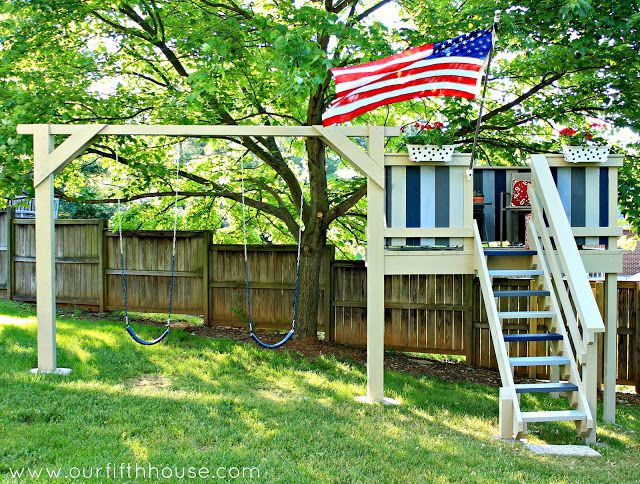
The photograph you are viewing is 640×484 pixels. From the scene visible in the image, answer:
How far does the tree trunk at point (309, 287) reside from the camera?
9290mm

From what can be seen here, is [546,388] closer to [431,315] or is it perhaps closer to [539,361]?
[539,361]

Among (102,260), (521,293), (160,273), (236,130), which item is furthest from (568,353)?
(102,260)

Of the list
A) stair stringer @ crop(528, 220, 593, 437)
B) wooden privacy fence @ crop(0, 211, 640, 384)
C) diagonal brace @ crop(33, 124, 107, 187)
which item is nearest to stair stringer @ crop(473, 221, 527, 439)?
stair stringer @ crop(528, 220, 593, 437)

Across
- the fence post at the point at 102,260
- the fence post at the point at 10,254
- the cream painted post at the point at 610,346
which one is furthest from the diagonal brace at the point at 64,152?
the fence post at the point at 10,254

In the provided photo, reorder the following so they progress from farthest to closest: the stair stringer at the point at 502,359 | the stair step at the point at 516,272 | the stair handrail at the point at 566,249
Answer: the stair step at the point at 516,272
the stair handrail at the point at 566,249
the stair stringer at the point at 502,359

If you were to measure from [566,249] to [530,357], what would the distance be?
1.11m

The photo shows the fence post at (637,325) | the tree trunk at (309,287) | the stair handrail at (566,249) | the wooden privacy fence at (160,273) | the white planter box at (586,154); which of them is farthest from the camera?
the wooden privacy fence at (160,273)

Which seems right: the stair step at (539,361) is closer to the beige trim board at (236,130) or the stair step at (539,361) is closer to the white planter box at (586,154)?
the white planter box at (586,154)

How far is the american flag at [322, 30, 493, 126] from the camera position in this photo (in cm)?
589

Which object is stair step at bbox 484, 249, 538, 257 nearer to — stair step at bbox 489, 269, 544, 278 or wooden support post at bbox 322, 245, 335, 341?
stair step at bbox 489, 269, 544, 278

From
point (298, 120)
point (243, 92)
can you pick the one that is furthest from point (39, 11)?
point (298, 120)

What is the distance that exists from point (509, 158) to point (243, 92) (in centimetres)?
384

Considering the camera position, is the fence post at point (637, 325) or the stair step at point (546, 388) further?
the fence post at point (637, 325)

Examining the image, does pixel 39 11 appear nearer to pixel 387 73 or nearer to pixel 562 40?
→ pixel 387 73
